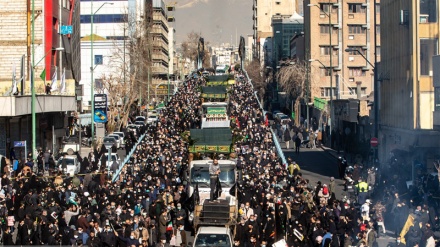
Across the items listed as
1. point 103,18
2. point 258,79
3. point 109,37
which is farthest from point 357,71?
point 258,79

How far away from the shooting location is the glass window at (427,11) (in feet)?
143

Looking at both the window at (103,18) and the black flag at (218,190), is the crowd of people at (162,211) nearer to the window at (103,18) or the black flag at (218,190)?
the black flag at (218,190)

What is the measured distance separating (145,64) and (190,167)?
208 feet

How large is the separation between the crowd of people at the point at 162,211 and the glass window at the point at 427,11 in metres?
9.95

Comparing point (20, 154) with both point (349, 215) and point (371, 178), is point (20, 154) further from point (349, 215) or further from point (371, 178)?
point (349, 215)

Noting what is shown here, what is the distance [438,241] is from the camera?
22.8 m

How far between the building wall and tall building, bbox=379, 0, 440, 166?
4595 cm

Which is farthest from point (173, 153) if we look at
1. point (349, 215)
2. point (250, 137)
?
point (349, 215)

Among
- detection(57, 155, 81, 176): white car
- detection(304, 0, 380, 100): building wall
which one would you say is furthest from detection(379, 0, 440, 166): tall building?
detection(304, 0, 380, 100): building wall

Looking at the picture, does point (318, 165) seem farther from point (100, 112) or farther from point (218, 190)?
point (218, 190)

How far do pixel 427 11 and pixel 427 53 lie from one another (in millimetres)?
1912

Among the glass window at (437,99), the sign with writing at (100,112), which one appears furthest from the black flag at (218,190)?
the sign with writing at (100,112)

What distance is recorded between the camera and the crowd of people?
904 inches

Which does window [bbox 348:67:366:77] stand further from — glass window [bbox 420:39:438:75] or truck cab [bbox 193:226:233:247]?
truck cab [bbox 193:226:233:247]
